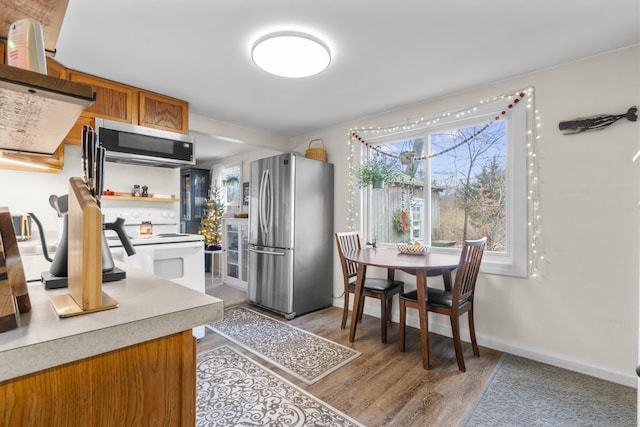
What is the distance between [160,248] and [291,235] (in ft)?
4.44

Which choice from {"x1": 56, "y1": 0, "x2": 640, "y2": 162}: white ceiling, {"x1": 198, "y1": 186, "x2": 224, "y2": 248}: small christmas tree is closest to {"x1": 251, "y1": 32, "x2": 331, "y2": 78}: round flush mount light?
{"x1": 56, "y1": 0, "x2": 640, "y2": 162}: white ceiling

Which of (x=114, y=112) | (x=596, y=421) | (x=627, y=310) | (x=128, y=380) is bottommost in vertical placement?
(x=596, y=421)

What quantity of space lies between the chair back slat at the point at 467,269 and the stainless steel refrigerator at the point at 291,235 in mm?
1781

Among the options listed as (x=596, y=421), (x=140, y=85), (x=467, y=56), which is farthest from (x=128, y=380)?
(x=140, y=85)

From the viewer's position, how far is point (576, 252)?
2.32m

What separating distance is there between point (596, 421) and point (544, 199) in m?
1.52

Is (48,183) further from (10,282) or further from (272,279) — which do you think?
(10,282)

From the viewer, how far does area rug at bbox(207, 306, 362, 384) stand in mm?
2332

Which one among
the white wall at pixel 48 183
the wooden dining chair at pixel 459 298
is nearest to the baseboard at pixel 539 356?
the wooden dining chair at pixel 459 298

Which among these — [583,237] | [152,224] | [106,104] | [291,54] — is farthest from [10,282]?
[583,237]

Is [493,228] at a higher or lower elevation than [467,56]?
lower

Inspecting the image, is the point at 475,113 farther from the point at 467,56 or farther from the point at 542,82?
the point at 467,56

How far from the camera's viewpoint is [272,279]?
3604mm

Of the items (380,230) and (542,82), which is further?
(380,230)
